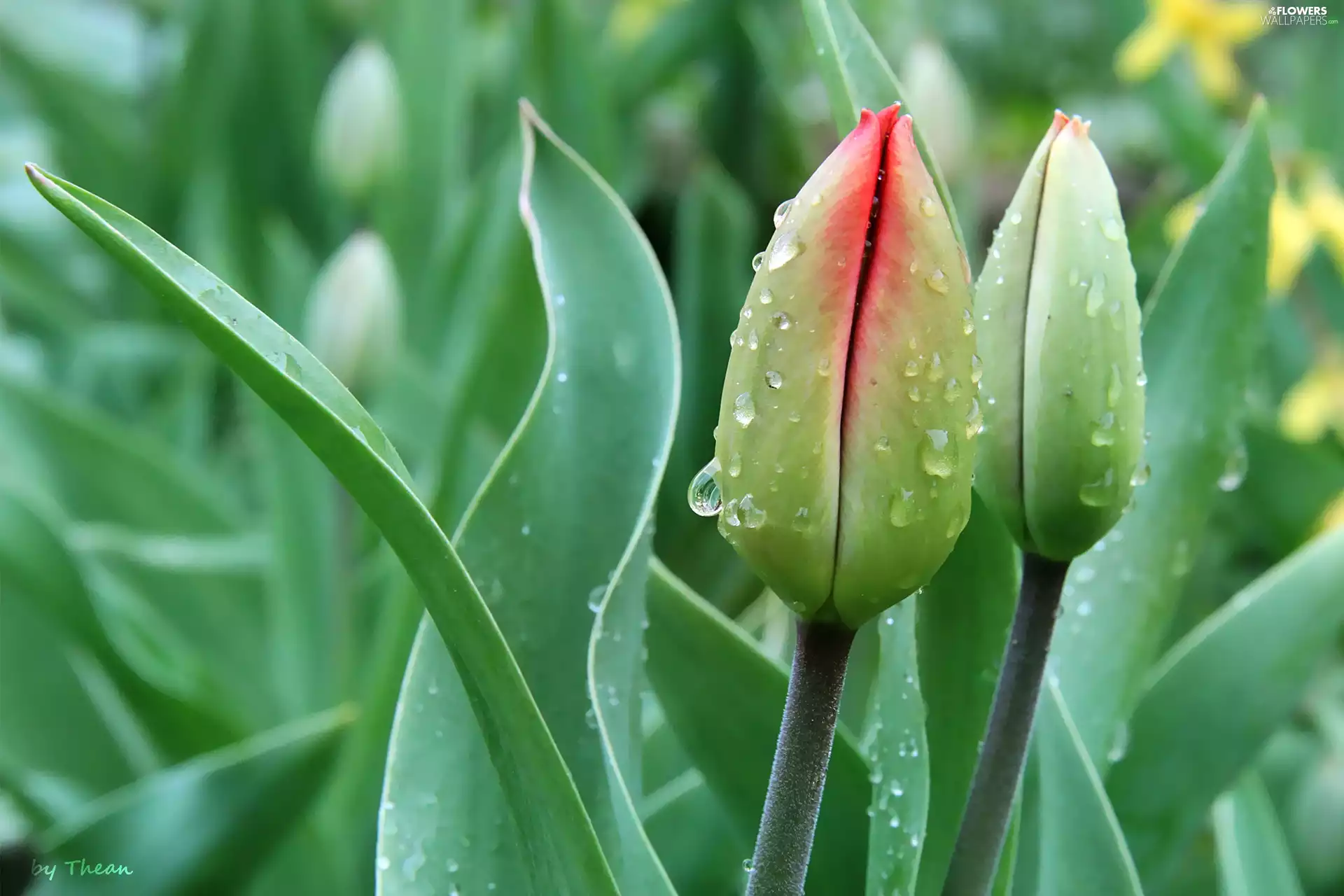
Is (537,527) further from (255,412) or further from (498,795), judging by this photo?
(255,412)

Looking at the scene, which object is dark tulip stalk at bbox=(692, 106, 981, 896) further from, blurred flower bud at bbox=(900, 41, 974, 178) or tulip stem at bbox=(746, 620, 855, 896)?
blurred flower bud at bbox=(900, 41, 974, 178)

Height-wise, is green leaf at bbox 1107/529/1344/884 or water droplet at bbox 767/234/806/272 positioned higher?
water droplet at bbox 767/234/806/272

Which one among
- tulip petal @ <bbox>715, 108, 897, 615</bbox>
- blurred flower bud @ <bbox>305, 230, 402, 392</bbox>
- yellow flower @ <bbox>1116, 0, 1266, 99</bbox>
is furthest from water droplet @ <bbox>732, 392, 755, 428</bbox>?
yellow flower @ <bbox>1116, 0, 1266, 99</bbox>

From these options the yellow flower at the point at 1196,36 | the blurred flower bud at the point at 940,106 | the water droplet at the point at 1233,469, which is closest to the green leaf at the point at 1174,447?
the water droplet at the point at 1233,469

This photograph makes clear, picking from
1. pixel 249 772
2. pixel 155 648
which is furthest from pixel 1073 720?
pixel 155 648

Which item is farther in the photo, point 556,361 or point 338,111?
point 338,111

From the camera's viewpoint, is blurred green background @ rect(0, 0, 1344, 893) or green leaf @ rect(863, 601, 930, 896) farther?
blurred green background @ rect(0, 0, 1344, 893)

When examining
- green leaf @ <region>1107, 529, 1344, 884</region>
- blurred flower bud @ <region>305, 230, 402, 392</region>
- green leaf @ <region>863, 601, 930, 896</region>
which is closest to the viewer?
green leaf @ <region>863, 601, 930, 896</region>

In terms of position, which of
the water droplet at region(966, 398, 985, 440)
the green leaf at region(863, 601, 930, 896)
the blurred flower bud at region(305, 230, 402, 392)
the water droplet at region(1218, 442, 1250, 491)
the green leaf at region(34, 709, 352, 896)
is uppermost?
the blurred flower bud at region(305, 230, 402, 392)
